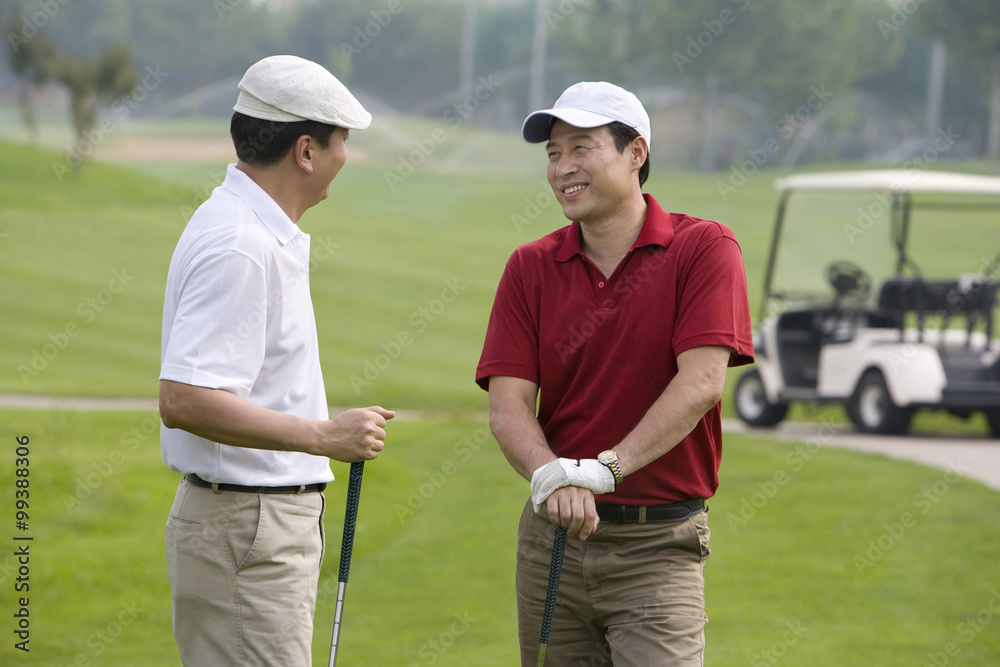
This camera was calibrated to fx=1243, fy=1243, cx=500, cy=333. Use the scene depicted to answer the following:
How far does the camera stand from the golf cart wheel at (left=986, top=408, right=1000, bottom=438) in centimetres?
1116

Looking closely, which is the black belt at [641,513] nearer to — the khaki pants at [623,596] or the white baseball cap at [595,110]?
the khaki pants at [623,596]

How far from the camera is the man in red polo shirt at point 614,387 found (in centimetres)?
276

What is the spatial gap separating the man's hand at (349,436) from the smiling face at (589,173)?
0.73m

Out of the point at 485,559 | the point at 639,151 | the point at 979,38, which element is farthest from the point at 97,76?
the point at 639,151

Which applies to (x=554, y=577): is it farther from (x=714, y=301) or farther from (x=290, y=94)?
(x=290, y=94)

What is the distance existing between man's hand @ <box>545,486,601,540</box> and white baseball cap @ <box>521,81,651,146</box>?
2.80 ft

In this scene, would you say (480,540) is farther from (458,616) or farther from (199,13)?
(199,13)

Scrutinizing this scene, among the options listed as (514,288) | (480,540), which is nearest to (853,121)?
(480,540)

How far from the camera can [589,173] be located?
9.64 feet

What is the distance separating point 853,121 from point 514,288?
48.0m

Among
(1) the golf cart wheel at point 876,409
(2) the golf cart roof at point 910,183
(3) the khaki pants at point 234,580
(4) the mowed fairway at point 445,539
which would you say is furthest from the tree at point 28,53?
(3) the khaki pants at point 234,580

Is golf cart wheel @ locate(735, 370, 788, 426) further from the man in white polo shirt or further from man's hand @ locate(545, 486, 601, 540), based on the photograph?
the man in white polo shirt

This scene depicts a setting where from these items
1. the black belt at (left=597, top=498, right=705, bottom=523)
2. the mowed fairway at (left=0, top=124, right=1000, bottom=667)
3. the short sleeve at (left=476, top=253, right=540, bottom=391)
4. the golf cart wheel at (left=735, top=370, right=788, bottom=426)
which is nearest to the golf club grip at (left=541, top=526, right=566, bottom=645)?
the black belt at (left=597, top=498, right=705, bottom=523)

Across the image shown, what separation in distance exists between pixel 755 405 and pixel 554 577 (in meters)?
9.68
